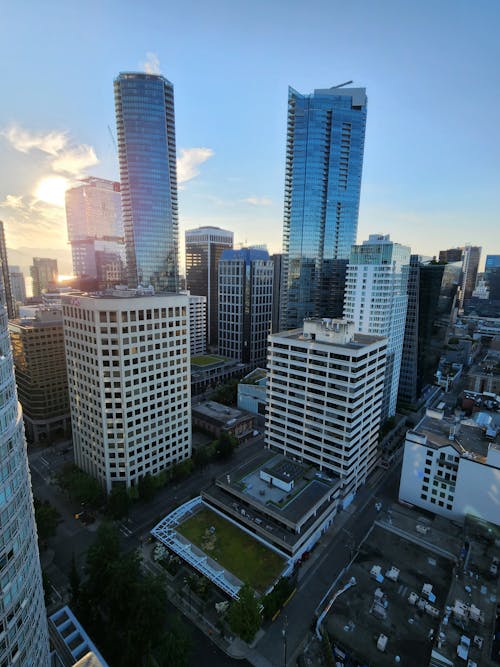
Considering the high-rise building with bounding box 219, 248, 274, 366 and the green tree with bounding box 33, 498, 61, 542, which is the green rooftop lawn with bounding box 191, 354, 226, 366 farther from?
the green tree with bounding box 33, 498, 61, 542

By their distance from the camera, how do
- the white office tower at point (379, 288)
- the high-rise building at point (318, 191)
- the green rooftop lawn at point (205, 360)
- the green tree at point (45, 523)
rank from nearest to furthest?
the green tree at point (45, 523), the white office tower at point (379, 288), the high-rise building at point (318, 191), the green rooftop lawn at point (205, 360)

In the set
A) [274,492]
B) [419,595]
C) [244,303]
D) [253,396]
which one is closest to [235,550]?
[274,492]

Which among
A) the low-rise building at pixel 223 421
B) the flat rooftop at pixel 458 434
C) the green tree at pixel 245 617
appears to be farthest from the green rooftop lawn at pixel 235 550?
the flat rooftop at pixel 458 434

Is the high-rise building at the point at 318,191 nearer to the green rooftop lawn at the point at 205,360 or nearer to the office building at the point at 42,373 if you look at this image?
the green rooftop lawn at the point at 205,360

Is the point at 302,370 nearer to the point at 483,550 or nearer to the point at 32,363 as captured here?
the point at 483,550

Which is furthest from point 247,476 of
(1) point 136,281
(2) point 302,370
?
(1) point 136,281

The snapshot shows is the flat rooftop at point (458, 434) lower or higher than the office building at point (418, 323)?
lower

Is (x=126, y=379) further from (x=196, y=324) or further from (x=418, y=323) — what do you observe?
(x=196, y=324)
